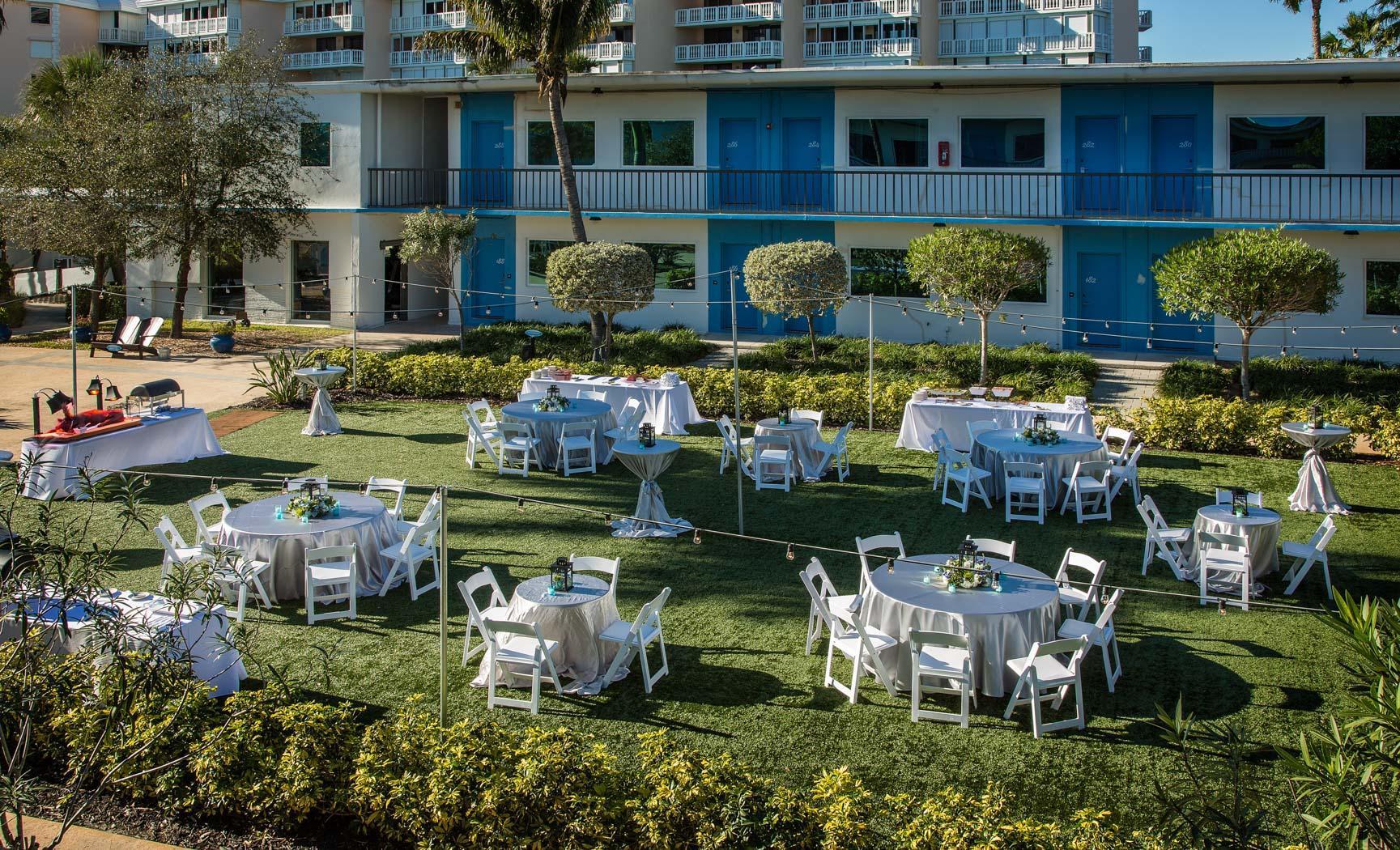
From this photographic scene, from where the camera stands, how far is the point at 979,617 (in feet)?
28.9

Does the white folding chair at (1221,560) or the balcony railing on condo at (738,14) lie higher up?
the balcony railing on condo at (738,14)

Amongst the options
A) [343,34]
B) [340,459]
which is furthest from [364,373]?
[343,34]

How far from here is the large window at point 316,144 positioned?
28.8 m

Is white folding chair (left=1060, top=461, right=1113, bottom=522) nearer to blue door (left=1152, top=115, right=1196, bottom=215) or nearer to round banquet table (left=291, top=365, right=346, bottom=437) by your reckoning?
round banquet table (left=291, top=365, right=346, bottom=437)

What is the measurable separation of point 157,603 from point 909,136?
2053 cm

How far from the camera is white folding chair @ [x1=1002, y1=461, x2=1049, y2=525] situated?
13484 mm

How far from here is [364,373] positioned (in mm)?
21203

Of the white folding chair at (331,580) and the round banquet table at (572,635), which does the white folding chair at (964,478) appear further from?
the white folding chair at (331,580)

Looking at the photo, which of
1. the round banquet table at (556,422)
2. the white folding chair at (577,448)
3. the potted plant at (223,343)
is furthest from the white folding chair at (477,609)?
the potted plant at (223,343)

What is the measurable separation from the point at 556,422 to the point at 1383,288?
16864 millimetres

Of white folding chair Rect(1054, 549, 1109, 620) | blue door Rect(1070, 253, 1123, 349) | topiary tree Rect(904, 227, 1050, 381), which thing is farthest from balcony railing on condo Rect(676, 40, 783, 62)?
white folding chair Rect(1054, 549, 1109, 620)

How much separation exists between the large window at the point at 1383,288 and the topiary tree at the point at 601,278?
1368 centimetres

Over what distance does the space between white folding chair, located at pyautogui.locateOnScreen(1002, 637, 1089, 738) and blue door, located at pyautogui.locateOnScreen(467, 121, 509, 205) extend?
22.4 metres

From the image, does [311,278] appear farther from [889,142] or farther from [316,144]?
[889,142]
